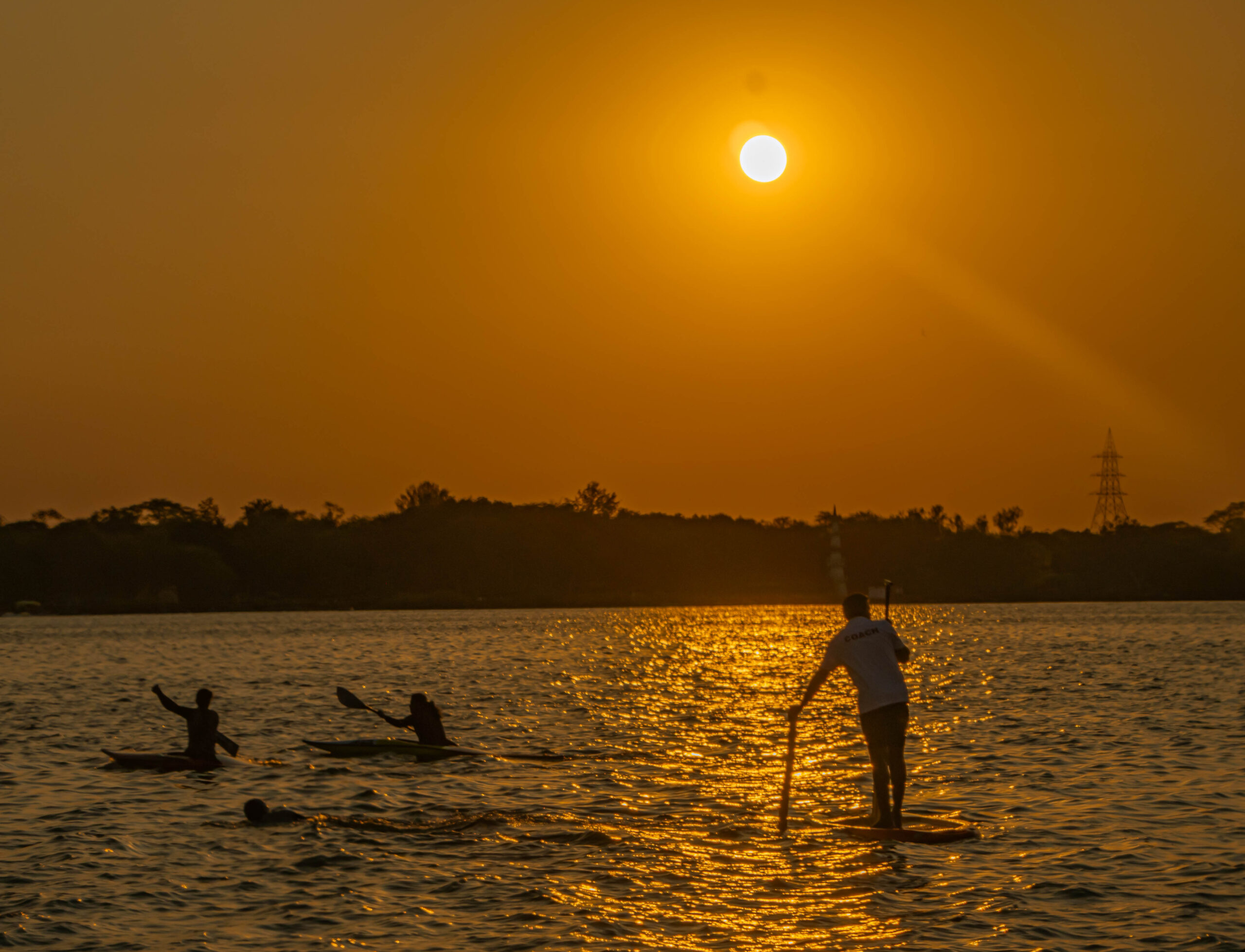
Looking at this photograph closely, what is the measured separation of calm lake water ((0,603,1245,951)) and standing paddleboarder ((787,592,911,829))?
1.11 meters

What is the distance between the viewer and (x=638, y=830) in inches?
675

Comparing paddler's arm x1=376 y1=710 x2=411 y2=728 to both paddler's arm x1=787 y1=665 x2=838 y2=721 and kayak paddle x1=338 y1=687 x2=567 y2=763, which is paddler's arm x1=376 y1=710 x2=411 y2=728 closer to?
kayak paddle x1=338 y1=687 x2=567 y2=763

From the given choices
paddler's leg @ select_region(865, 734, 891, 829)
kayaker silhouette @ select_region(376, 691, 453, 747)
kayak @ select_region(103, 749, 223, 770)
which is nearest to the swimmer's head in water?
kayak @ select_region(103, 749, 223, 770)

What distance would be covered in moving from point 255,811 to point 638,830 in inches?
222

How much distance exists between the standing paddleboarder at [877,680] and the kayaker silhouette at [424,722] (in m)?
11.2

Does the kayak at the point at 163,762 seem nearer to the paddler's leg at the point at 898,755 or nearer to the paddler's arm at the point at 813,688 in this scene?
the paddler's arm at the point at 813,688

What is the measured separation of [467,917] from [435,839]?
171 inches

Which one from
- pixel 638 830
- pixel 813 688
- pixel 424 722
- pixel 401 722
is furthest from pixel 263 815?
pixel 813 688

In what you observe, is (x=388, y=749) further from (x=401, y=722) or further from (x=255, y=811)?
(x=255, y=811)

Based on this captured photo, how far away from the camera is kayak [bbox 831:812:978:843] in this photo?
50.7ft

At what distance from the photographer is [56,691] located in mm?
49781

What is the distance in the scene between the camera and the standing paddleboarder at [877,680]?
595 inches

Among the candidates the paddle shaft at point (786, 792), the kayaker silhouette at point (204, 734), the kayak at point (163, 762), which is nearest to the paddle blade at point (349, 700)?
the kayak at point (163, 762)

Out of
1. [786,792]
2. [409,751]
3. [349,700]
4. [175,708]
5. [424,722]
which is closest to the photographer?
[786,792]
